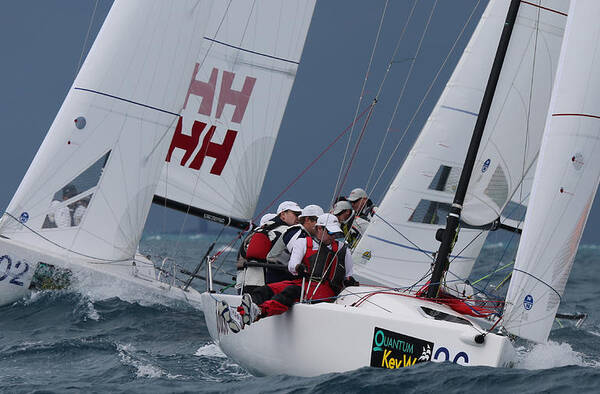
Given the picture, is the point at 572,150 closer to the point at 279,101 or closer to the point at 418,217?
the point at 418,217

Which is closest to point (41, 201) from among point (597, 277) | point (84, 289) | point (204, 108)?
point (84, 289)

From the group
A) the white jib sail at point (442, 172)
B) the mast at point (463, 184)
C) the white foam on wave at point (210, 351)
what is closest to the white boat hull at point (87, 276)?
the white foam on wave at point (210, 351)

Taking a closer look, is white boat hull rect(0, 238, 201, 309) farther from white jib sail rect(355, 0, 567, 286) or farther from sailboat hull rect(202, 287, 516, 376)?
sailboat hull rect(202, 287, 516, 376)

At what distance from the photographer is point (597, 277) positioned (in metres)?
19.0

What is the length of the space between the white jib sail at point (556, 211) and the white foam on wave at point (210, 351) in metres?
2.14

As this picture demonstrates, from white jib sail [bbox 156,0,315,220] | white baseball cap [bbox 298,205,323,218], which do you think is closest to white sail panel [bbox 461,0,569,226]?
white baseball cap [bbox 298,205,323,218]

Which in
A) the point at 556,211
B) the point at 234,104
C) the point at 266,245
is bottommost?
the point at 266,245

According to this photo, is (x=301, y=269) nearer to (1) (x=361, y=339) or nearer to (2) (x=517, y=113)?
(1) (x=361, y=339)

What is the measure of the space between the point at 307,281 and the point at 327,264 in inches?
6.4

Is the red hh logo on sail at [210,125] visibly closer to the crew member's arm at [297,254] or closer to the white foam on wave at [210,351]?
the white foam on wave at [210,351]

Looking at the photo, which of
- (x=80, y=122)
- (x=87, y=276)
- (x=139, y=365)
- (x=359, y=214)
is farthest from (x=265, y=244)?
(x=359, y=214)

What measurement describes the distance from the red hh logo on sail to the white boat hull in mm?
1232

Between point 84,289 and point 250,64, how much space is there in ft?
9.29

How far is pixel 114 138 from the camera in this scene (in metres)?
8.11
